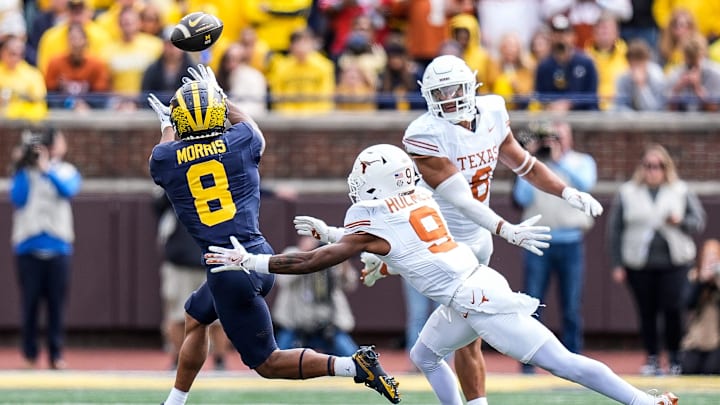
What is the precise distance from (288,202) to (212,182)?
5849 millimetres

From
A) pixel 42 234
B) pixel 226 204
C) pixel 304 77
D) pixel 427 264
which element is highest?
pixel 304 77

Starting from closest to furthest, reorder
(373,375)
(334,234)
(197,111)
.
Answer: (373,375), (197,111), (334,234)

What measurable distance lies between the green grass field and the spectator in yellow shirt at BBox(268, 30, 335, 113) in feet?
9.95

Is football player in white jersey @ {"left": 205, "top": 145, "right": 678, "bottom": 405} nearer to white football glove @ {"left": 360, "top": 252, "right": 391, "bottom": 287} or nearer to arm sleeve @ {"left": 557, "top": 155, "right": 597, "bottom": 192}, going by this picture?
white football glove @ {"left": 360, "top": 252, "right": 391, "bottom": 287}

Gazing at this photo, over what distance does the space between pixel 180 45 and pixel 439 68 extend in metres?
1.37

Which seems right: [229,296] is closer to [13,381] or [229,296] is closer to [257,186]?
[257,186]

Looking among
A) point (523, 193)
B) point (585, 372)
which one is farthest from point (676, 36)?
point (585, 372)

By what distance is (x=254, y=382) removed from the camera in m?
11.0

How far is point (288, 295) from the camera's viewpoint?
497 inches

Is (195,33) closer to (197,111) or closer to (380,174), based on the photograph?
→ (197,111)

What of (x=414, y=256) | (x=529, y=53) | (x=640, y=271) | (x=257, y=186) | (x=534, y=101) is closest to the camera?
(x=414, y=256)

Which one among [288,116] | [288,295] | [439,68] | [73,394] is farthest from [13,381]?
[439,68]

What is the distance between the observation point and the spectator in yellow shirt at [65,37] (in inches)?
550

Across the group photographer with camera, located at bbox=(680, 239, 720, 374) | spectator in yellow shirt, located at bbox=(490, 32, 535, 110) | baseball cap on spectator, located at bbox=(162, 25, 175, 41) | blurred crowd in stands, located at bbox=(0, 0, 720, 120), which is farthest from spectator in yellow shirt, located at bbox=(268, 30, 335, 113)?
photographer with camera, located at bbox=(680, 239, 720, 374)
